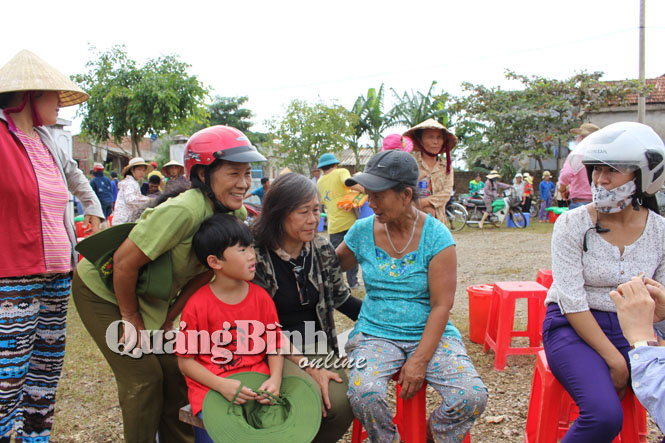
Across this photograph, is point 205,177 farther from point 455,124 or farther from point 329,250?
point 455,124

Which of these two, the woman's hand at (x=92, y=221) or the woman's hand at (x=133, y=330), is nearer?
the woman's hand at (x=133, y=330)

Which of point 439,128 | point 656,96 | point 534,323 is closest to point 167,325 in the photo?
point 534,323

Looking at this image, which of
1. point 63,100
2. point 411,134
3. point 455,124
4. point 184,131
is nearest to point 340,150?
point 455,124

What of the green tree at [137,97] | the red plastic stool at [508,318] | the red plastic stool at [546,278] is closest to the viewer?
the red plastic stool at [508,318]

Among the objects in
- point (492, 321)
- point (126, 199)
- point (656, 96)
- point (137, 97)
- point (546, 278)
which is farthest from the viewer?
point (656, 96)

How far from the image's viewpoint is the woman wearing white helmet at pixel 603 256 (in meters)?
2.07

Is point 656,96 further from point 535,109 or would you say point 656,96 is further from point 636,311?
point 636,311

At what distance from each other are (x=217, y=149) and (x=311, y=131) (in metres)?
17.7

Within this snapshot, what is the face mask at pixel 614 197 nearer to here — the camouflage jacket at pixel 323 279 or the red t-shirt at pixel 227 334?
the camouflage jacket at pixel 323 279

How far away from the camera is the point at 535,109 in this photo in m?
17.4

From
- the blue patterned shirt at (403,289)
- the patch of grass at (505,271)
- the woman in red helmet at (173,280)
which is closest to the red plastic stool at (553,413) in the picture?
the blue patterned shirt at (403,289)

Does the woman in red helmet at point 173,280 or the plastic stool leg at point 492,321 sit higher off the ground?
the woman in red helmet at point 173,280

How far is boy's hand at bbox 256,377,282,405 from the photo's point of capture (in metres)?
2.06

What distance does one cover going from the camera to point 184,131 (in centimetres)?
1282
